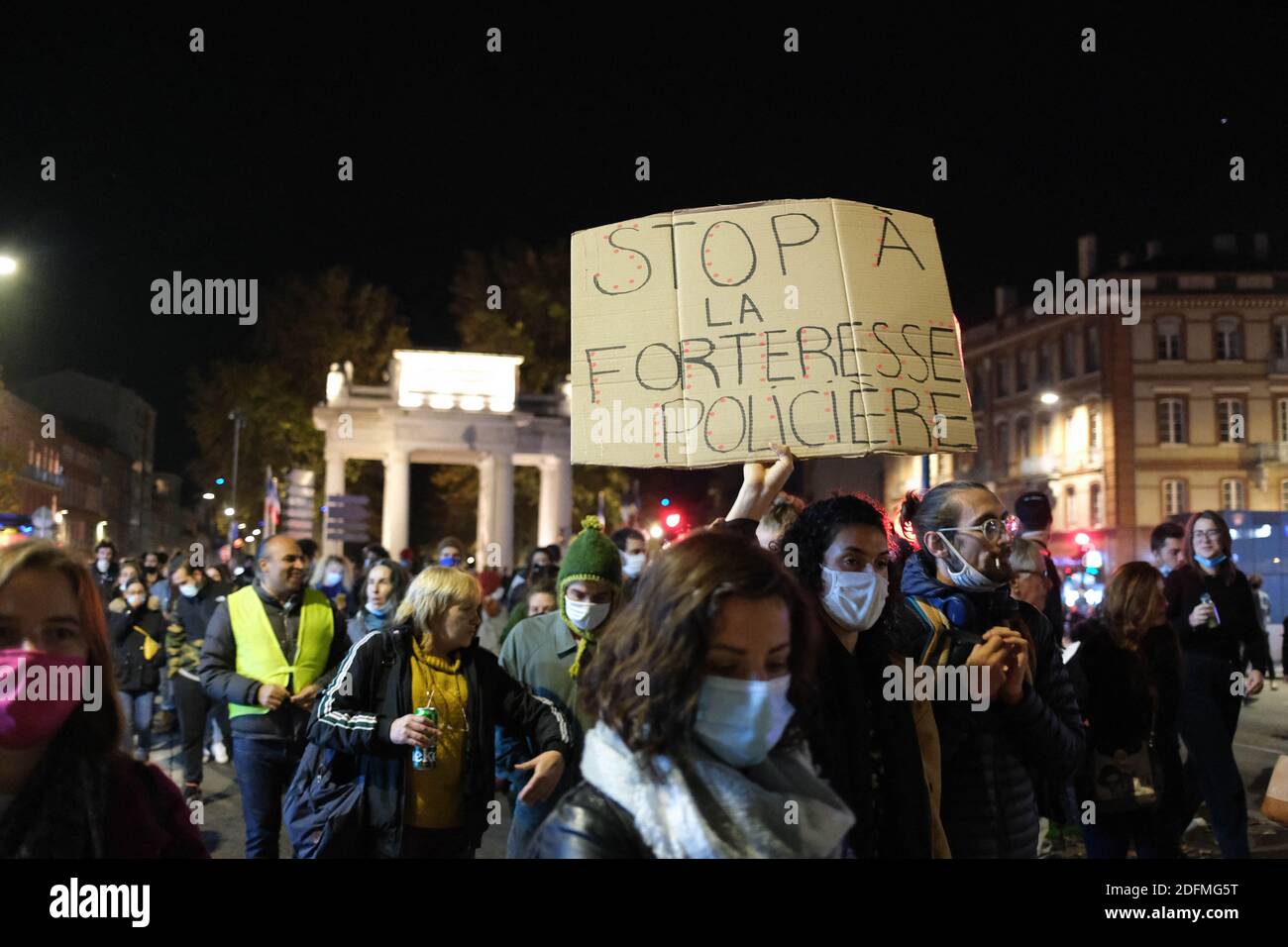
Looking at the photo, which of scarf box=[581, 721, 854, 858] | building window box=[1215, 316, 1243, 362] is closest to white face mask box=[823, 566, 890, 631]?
scarf box=[581, 721, 854, 858]

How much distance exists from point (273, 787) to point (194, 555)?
5697 millimetres

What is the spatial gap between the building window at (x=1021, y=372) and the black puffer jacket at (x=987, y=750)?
57.4m

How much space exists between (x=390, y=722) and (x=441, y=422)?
40.1m

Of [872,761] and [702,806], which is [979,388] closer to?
[872,761]

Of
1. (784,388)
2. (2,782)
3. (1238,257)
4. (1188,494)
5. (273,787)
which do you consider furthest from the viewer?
(1238,257)

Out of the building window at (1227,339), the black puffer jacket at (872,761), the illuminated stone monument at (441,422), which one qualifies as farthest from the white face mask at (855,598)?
the building window at (1227,339)

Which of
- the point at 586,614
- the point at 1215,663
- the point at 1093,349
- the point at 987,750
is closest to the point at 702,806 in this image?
the point at 987,750

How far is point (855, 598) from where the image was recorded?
3678mm

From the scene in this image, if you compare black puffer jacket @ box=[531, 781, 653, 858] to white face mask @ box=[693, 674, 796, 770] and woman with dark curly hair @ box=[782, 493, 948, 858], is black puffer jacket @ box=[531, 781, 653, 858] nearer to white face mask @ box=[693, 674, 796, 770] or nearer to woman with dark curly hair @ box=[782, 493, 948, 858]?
white face mask @ box=[693, 674, 796, 770]

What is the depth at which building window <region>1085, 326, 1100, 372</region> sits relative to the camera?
2093 inches

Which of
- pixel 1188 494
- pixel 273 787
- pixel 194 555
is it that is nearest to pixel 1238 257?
pixel 1188 494

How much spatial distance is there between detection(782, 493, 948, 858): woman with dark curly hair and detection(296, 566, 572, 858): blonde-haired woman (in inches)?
61.7

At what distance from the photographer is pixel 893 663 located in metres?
3.71

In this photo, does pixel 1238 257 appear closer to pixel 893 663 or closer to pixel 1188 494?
pixel 1188 494
